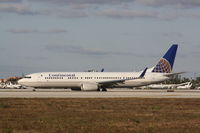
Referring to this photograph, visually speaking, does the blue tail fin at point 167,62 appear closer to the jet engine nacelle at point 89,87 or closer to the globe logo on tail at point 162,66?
the globe logo on tail at point 162,66

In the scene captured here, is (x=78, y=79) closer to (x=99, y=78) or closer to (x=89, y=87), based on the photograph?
(x=89, y=87)

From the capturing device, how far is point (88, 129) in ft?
63.7

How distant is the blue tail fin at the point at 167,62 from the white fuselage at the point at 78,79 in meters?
1.16

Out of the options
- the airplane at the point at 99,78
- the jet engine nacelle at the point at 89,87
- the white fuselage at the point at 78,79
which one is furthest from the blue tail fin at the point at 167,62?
the jet engine nacelle at the point at 89,87

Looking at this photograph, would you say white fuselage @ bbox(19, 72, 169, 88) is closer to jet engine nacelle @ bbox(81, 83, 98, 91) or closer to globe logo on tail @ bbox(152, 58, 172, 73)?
jet engine nacelle @ bbox(81, 83, 98, 91)

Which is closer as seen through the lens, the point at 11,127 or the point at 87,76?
the point at 11,127

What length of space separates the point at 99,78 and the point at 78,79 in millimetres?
3807

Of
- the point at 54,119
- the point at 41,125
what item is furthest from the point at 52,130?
the point at 54,119

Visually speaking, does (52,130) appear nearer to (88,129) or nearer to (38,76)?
(88,129)

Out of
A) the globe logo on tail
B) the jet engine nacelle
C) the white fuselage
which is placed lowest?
the jet engine nacelle

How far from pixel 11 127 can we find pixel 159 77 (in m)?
61.5

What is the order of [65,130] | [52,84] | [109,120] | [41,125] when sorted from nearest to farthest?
1. [65,130]
2. [41,125]
3. [109,120]
4. [52,84]

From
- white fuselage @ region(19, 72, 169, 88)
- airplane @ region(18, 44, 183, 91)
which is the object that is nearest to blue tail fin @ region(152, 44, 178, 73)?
airplane @ region(18, 44, 183, 91)

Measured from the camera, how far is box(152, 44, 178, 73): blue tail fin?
265ft
